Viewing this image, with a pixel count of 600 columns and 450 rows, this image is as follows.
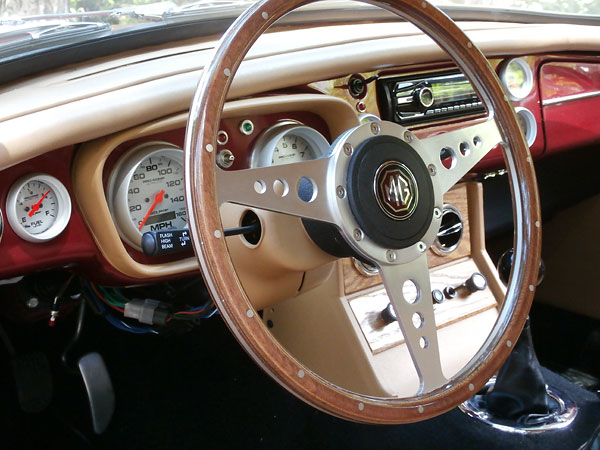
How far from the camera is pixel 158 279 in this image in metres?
1.26

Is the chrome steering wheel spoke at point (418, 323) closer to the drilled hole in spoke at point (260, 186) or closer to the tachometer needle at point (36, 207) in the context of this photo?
the drilled hole in spoke at point (260, 186)

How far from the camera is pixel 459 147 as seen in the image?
46.6 inches

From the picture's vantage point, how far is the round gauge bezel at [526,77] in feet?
5.62

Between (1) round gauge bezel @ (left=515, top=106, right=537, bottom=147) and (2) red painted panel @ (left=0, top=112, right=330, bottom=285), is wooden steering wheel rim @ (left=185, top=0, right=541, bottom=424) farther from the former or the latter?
(1) round gauge bezel @ (left=515, top=106, right=537, bottom=147)

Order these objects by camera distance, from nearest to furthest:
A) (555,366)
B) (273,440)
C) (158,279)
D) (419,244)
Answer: (419,244), (158,279), (273,440), (555,366)

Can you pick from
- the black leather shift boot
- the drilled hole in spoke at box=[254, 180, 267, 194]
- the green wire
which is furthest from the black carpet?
the drilled hole in spoke at box=[254, 180, 267, 194]

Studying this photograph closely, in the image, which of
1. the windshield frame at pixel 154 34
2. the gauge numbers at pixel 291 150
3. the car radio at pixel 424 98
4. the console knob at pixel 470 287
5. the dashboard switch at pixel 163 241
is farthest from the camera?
the console knob at pixel 470 287

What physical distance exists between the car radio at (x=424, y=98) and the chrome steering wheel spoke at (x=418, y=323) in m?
0.49

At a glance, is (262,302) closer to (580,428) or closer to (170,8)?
(170,8)

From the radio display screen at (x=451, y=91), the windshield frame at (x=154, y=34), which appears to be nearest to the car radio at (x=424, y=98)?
the radio display screen at (x=451, y=91)

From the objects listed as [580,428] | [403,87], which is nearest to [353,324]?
[403,87]

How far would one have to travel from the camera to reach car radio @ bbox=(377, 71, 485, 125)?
1.46m

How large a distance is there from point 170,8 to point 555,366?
64.0 inches

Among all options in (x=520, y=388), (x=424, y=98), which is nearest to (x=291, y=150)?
(x=424, y=98)
